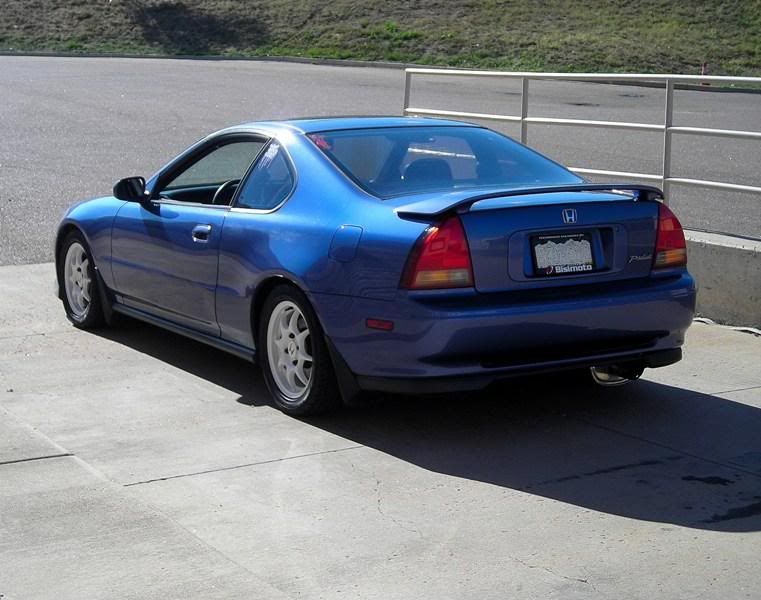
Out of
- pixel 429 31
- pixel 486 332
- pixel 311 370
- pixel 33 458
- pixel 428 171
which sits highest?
pixel 429 31

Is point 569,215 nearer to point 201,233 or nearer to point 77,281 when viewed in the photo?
point 201,233

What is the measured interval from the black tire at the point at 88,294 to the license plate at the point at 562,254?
331cm

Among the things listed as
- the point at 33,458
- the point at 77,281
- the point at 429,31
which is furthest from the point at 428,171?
the point at 429,31

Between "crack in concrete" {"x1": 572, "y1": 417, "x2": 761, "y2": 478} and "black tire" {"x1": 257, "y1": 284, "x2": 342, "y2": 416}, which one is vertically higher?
"black tire" {"x1": 257, "y1": 284, "x2": 342, "y2": 416}

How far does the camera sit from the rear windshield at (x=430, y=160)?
260 inches

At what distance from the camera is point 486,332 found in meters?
5.91

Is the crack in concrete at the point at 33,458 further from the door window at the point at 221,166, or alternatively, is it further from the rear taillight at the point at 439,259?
the door window at the point at 221,166

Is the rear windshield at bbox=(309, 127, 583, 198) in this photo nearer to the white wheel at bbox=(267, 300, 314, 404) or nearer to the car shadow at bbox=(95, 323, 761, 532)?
the white wheel at bbox=(267, 300, 314, 404)

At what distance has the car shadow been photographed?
5.40 metres

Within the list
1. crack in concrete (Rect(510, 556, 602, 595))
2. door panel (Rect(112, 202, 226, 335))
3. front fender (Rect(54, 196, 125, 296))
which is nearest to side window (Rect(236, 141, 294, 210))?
door panel (Rect(112, 202, 226, 335))

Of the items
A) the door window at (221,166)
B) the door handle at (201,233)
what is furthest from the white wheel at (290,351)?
the door window at (221,166)

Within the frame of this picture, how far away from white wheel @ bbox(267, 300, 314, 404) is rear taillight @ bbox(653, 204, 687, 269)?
1.72m

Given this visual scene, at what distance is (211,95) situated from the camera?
2727 cm

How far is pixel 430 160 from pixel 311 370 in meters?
1.25
